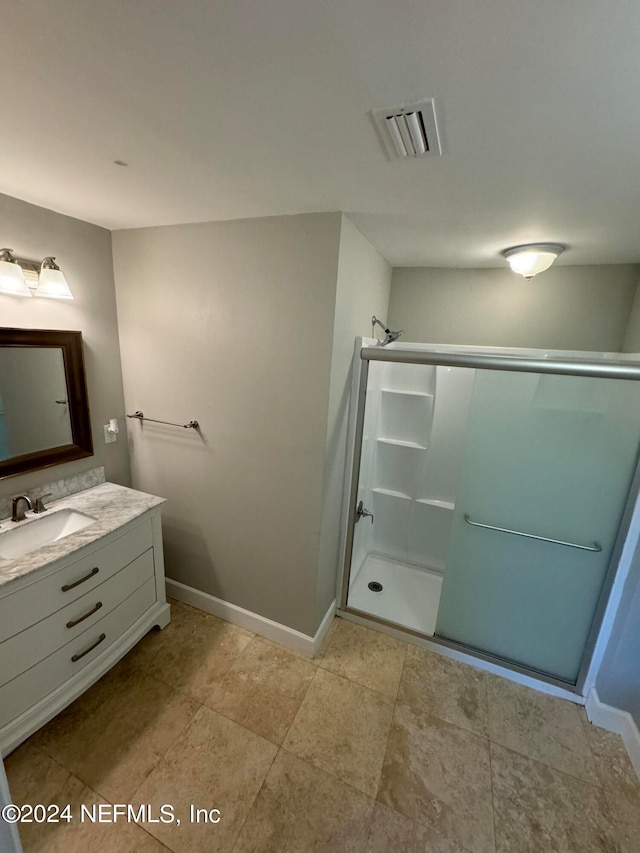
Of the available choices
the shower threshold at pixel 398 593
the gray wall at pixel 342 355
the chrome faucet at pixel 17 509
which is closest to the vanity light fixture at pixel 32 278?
the chrome faucet at pixel 17 509

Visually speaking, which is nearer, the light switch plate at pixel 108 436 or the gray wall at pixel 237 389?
the gray wall at pixel 237 389

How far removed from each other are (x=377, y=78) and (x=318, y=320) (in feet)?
2.75

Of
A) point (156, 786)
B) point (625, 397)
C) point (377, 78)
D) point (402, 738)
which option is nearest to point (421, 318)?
point (625, 397)

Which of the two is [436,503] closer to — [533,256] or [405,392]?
[405,392]

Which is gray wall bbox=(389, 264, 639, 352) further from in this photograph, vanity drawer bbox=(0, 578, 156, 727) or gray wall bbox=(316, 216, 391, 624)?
vanity drawer bbox=(0, 578, 156, 727)

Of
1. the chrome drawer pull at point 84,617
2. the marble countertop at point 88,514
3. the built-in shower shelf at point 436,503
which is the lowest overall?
the chrome drawer pull at point 84,617

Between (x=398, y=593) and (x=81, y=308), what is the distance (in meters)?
2.71

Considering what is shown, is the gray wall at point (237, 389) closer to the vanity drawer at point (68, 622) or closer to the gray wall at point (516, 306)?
the vanity drawer at point (68, 622)

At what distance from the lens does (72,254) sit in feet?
5.77

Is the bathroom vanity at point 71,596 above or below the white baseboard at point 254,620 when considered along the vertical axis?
above

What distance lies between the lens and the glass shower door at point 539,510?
1539 mm

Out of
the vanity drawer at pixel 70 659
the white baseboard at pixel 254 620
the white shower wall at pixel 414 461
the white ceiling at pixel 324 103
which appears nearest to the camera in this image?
the white ceiling at pixel 324 103

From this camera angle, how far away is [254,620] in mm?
1998

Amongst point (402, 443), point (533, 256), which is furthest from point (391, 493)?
point (533, 256)
